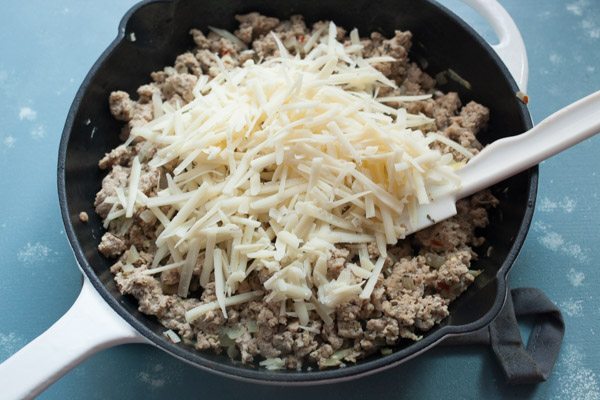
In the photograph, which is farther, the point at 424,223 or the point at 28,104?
the point at 28,104

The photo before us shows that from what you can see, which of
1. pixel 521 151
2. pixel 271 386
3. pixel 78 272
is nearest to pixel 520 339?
pixel 521 151

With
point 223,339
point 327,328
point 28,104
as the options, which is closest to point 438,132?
point 327,328

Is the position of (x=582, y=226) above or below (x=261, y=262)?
below

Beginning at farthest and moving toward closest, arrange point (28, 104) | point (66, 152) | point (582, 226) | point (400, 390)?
point (28, 104) < point (582, 226) < point (400, 390) < point (66, 152)

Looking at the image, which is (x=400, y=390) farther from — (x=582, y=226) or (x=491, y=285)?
(x=582, y=226)

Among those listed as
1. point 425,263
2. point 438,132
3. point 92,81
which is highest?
point 92,81

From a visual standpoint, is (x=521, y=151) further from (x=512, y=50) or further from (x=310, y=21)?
(x=310, y=21)

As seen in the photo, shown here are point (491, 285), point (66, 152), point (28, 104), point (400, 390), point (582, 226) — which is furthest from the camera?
point (28, 104)

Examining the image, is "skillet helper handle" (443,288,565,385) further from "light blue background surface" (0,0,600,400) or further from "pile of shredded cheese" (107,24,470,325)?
"pile of shredded cheese" (107,24,470,325)
